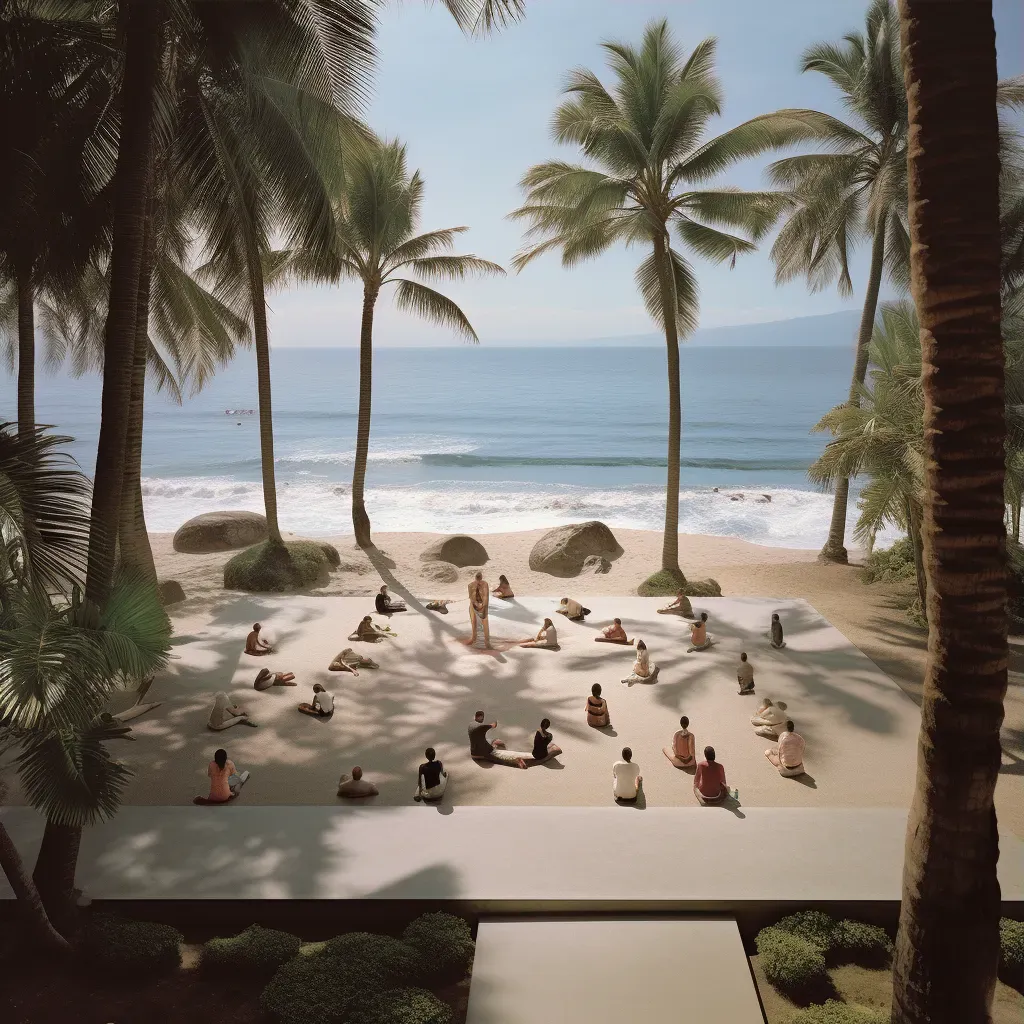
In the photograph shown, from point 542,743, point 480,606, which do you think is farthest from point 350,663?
point 542,743

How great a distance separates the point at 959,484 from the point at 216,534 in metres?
22.9

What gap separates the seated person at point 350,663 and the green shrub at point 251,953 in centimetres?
643

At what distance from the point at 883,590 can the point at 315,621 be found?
12.2 meters

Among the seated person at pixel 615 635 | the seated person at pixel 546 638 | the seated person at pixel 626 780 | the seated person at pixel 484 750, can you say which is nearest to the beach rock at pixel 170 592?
the seated person at pixel 546 638

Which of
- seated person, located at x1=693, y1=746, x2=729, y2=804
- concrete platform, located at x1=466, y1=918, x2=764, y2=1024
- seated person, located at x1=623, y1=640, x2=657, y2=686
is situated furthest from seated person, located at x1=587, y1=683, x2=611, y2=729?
concrete platform, located at x1=466, y1=918, x2=764, y2=1024

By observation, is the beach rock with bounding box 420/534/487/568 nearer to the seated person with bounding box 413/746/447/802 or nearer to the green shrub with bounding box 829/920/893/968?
the seated person with bounding box 413/746/447/802

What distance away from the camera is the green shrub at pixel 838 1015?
579 cm

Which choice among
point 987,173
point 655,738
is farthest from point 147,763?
point 987,173

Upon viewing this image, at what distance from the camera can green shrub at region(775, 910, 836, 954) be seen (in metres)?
6.70

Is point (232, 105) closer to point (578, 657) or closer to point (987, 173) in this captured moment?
point (578, 657)

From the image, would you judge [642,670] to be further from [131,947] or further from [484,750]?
[131,947]

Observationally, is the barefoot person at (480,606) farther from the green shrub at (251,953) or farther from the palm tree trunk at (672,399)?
the green shrub at (251,953)

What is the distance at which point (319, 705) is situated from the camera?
1143cm

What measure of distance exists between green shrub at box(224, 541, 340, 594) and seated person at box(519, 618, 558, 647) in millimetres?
6912
